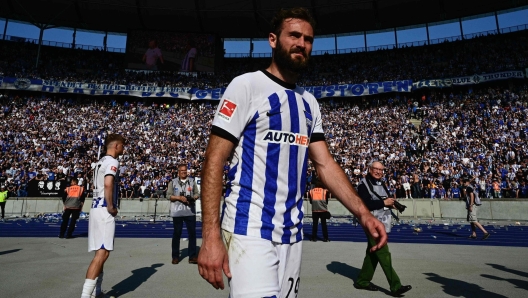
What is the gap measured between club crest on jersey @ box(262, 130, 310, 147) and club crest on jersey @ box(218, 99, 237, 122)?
0.24 metres

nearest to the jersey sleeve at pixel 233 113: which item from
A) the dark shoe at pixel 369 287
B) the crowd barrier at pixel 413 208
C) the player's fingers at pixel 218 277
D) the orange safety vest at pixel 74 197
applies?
the player's fingers at pixel 218 277

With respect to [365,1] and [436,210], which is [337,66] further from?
[436,210]

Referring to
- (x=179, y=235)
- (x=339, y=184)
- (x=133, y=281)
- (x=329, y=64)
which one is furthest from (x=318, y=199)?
(x=329, y=64)

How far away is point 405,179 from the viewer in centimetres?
2177

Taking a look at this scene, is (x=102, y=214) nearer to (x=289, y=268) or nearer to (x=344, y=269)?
(x=289, y=268)

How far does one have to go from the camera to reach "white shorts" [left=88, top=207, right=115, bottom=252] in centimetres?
467

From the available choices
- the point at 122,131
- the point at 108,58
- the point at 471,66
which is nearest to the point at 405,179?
the point at 471,66

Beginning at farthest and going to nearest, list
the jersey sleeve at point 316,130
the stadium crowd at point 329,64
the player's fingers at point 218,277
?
the stadium crowd at point 329,64, the jersey sleeve at point 316,130, the player's fingers at point 218,277

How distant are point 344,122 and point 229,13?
737 inches

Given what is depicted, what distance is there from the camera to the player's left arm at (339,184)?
2162 mm

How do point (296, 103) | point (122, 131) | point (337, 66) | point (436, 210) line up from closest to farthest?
point (296, 103) < point (436, 210) < point (122, 131) < point (337, 66)

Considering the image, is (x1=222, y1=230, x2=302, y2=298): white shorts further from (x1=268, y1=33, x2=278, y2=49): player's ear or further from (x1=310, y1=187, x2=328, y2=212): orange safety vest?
(x1=310, y1=187, x2=328, y2=212): orange safety vest

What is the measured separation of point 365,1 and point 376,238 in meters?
38.6

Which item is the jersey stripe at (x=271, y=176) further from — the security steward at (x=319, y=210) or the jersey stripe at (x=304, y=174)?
the security steward at (x=319, y=210)
